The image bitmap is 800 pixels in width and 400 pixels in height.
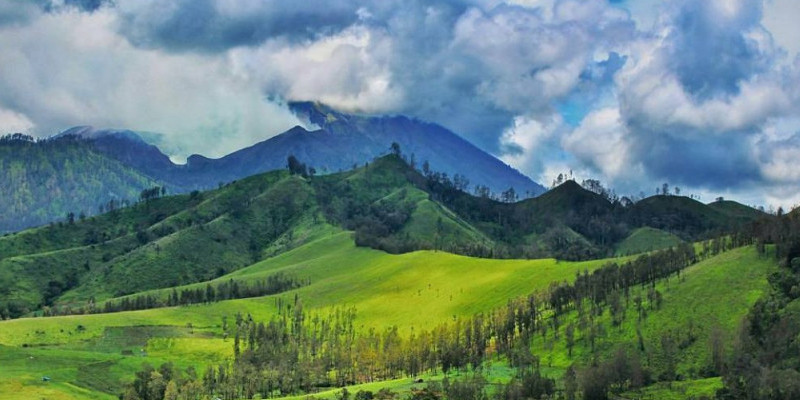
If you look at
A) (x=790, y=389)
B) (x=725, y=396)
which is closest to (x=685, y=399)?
(x=725, y=396)

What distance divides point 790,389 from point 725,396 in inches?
593

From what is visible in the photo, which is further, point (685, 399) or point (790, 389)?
point (685, 399)

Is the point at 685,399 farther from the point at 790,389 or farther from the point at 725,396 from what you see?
the point at 790,389

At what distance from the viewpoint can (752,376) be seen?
197 metres

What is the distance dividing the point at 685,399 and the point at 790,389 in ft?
82.4

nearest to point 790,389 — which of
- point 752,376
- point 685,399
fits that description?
point 752,376

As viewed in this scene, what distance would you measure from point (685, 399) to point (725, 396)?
10238 mm

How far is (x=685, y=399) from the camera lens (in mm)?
198375

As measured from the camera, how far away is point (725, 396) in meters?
192

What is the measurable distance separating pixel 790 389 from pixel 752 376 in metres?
11.4

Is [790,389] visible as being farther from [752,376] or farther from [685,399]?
[685,399]

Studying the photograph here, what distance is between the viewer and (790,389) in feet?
611
